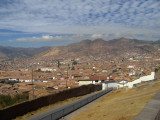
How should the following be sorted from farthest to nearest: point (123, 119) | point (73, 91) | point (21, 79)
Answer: point (21, 79) → point (73, 91) → point (123, 119)

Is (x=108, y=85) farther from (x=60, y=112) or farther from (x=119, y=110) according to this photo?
(x=119, y=110)

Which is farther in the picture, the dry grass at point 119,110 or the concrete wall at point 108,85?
the concrete wall at point 108,85

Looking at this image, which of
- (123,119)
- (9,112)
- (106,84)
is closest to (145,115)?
(123,119)

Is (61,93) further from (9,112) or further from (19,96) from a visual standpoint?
(9,112)

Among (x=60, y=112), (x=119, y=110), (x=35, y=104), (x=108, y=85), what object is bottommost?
(x=108, y=85)

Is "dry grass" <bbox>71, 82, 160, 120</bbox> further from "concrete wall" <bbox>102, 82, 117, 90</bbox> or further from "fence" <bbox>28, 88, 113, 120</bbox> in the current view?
"concrete wall" <bbox>102, 82, 117, 90</bbox>

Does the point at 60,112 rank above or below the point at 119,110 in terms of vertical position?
below

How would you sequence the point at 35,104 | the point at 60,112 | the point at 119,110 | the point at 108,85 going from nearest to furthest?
the point at 119,110
the point at 60,112
the point at 35,104
the point at 108,85

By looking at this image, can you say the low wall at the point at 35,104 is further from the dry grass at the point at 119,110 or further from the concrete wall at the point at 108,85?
the concrete wall at the point at 108,85

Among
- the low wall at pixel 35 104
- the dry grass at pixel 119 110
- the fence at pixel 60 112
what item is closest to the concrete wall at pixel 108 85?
the low wall at pixel 35 104

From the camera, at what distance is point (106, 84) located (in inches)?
1731

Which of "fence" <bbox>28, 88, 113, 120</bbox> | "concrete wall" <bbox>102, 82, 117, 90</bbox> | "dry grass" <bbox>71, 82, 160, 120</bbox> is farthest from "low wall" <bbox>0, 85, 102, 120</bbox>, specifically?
"concrete wall" <bbox>102, 82, 117, 90</bbox>

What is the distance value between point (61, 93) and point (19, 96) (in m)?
5.34

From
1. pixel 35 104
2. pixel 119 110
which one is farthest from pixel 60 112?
pixel 119 110
